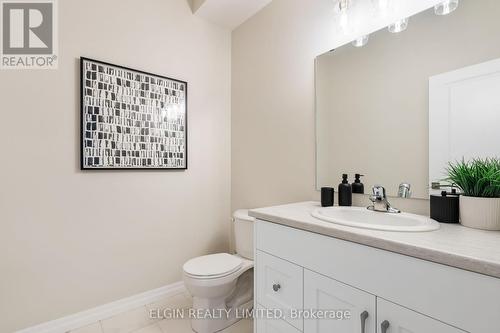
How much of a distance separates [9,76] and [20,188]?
688 millimetres

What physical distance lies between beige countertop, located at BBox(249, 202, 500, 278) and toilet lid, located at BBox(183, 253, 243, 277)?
2.62 ft

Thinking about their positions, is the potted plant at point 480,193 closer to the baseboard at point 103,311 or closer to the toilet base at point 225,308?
the toilet base at point 225,308

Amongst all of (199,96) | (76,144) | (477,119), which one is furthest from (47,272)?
(477,119)

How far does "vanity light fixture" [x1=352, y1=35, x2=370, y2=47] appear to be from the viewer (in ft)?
4.61

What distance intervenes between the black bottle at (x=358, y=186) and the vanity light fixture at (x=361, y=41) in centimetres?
76

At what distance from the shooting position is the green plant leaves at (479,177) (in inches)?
36.5

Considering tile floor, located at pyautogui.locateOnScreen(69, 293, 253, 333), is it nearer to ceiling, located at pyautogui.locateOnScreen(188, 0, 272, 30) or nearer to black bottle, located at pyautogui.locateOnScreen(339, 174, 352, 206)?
black bottle, located at pyautogui.locateOnScreen(339, 174, 352, 206)

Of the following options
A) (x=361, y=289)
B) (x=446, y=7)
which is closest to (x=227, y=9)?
(x=446, y=7)

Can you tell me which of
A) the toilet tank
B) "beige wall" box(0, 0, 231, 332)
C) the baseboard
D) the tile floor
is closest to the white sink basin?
the toilet tank

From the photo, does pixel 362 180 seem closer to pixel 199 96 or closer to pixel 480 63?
pixel 480 63

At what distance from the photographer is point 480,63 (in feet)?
3.37

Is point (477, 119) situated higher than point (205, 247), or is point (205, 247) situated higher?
point (477, 119)

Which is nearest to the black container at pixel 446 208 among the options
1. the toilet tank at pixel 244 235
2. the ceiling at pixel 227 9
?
the toilet tank at pixel 244 235

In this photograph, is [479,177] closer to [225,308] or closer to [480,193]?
[480,193]
